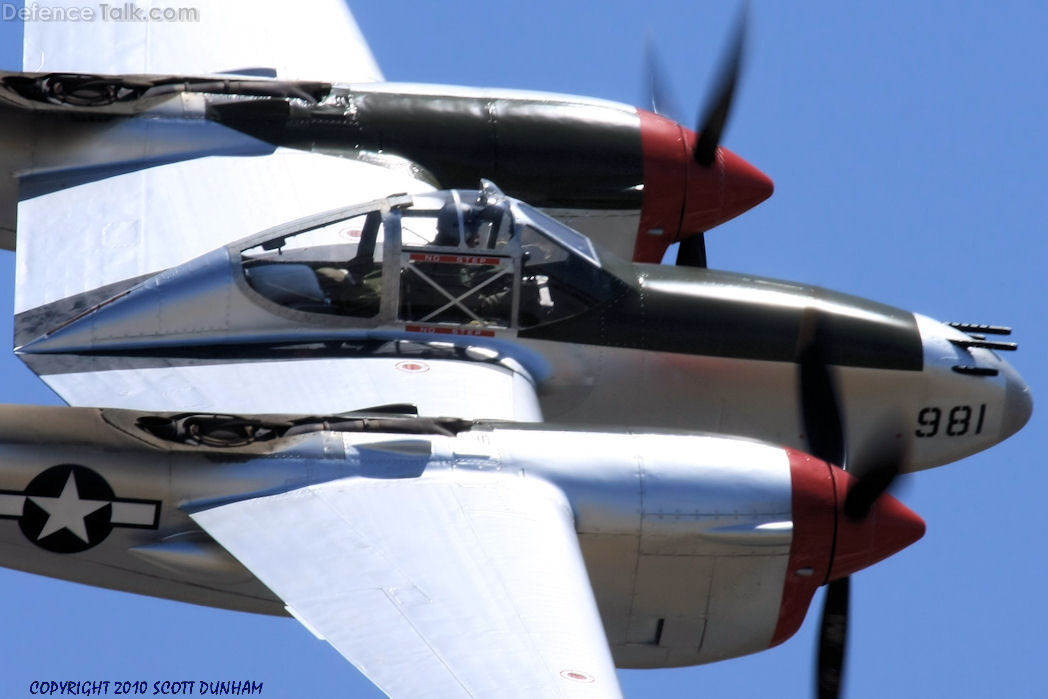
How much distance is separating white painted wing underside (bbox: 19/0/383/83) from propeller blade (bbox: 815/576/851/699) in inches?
394

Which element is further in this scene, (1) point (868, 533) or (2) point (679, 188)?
(2) point (679, 188)

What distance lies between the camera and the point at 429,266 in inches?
744

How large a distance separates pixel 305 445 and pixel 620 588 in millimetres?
3029

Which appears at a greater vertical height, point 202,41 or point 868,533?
point 202,41

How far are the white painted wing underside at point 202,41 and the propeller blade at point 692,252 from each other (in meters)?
4.55

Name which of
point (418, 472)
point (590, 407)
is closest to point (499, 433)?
point (418, 472)

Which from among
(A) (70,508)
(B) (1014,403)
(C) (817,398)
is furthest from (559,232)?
(A) (70,508)

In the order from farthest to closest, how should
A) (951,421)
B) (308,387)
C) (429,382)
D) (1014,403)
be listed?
(1014,403) < (951,421) < (429,382) < (308,387)

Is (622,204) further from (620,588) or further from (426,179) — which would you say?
(620,588)

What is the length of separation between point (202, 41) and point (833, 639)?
461 inches

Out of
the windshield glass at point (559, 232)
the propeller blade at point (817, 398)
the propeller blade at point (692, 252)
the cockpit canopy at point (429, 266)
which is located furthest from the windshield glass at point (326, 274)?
the propeller blade at point (692, 252)

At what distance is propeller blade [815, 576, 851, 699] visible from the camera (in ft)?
56.3

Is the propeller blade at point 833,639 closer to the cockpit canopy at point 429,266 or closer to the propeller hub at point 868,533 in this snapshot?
the propeller hub at point 868,533

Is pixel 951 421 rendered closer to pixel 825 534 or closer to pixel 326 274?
pixel 825 534
